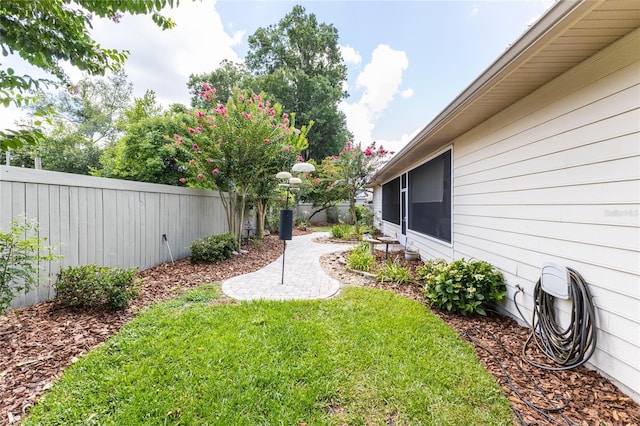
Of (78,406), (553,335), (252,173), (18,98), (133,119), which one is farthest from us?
(133,119)

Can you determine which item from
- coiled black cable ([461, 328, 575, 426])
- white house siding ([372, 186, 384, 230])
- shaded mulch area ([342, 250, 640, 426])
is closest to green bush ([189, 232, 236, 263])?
shaded mulch area ([342, 250, 640, 426])

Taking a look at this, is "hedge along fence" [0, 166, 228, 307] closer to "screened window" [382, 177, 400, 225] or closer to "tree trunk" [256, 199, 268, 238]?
"tree trunk" [256, 199, 268, 238]

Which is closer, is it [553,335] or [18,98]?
[18,98]

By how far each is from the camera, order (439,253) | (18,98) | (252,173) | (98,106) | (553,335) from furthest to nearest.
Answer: (98,106) < (252,173) < (439,253) < (553,335) < (18,98)

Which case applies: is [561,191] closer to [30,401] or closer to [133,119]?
[30,401]

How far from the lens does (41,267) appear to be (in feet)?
10.0

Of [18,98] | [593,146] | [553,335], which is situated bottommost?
[553,335]

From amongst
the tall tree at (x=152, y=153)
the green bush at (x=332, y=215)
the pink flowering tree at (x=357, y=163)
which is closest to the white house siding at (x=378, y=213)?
the pink flowering tree at (x=357, y=163)

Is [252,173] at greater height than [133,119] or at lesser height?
lesser

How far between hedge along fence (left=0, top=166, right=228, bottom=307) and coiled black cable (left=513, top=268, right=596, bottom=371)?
525 cm

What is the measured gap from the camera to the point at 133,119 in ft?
38.3

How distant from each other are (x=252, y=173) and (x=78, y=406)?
16.4 ft

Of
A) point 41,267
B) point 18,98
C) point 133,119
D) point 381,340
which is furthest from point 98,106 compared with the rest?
point 381,340

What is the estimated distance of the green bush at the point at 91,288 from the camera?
9.73 ft
